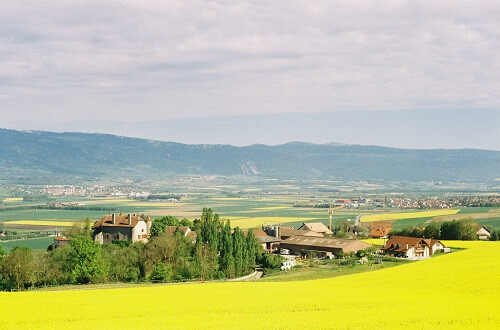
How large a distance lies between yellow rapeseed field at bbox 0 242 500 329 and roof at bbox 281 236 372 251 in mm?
36332

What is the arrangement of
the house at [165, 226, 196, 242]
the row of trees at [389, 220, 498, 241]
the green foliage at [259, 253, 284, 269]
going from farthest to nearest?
1. the row of trees at [389, 220, 498, 241]
2. the house at [165, 226, 196, 242]
3. the green foliage at [259, 253, 284, 269]

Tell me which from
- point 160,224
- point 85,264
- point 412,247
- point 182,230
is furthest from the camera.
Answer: point 160,224

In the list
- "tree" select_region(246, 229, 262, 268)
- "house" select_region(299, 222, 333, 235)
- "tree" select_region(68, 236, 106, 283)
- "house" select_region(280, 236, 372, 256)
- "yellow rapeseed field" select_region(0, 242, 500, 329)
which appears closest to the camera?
"yellow rapeseed field" select_region(0, 242, 500, 329)

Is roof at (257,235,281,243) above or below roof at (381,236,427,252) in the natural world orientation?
below

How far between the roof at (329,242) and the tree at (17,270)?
40.3m

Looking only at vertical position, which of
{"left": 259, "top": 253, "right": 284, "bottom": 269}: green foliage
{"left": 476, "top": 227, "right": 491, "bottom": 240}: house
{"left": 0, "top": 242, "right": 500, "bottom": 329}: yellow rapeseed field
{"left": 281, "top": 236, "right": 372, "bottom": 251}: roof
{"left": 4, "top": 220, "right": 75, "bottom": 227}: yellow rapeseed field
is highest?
{"left": 0, "top": 242, "right": 500, "bottom": 329}: yellow rapeseed field

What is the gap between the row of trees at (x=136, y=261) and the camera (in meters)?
60.0

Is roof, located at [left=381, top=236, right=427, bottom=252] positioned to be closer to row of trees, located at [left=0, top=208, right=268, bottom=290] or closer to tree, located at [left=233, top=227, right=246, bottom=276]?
row of trees, located at [left=0, top=208, right=268, bottom=290]

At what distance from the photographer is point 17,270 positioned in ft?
193

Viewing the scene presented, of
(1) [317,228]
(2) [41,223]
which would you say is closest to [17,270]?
(1) [317,228]

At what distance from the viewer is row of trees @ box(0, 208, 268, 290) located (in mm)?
59969

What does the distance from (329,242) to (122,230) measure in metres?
28.4

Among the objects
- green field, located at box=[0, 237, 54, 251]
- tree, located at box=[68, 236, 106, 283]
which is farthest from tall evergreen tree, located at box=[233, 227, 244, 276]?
green field, located at box=[0, 237, 54, 251]

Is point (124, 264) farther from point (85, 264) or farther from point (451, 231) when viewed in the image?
point (451, 231)
